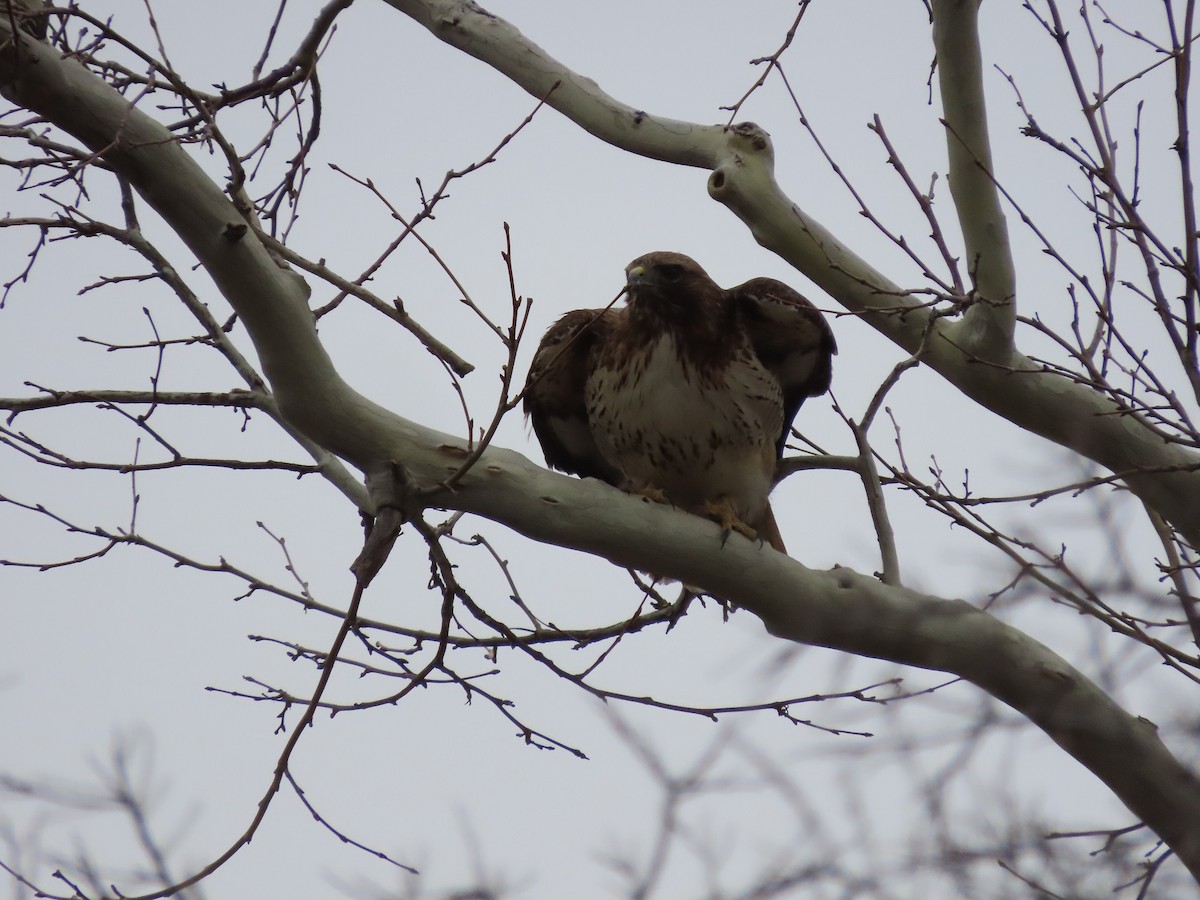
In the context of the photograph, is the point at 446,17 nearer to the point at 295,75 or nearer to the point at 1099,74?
the point at 295,75

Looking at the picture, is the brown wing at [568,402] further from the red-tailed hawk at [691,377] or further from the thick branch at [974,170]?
the thick branch at [974,170]

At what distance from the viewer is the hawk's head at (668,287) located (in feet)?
16.6

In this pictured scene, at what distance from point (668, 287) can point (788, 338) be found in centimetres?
54

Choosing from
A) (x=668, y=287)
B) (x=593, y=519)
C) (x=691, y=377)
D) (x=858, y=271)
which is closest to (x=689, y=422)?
(x=691, y=377)

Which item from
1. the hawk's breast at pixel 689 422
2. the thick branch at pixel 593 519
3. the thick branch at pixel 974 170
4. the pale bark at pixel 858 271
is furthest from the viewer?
the hawk's breast at pixel 689 422

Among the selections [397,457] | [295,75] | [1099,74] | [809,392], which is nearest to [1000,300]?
[1099,74]

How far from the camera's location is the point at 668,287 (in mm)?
5062

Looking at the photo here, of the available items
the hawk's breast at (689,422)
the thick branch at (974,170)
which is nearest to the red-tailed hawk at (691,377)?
the hawk's breast at (689,422)

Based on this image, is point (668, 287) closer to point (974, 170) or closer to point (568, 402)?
point (568, 402)

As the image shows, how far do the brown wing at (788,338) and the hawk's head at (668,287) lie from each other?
0.16 metres

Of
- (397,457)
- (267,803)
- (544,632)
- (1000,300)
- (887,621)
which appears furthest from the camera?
(544,632)

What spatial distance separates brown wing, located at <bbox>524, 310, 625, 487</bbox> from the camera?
505 cm

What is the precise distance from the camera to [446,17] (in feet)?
16.3

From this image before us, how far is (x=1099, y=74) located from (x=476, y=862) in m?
2.94
